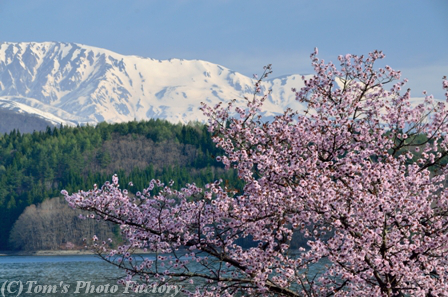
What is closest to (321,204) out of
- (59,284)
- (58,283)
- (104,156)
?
(59,284)

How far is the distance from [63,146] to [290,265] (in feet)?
511

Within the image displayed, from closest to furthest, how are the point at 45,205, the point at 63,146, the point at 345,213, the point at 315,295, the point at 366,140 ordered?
the point at 345,213 → the point at 315,295 → the point at 366,140 → the point at 45,205 → the point at 63,146

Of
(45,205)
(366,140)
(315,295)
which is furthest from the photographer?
(45,205)

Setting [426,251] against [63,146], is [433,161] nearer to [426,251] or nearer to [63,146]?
[426,251]

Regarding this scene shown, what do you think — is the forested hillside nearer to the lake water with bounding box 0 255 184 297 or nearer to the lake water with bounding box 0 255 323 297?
the lake water with bounding box 0 255 184 297

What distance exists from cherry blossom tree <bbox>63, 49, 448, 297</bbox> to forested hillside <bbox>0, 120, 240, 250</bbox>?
120m

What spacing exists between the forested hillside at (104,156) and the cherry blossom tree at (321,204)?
120 metres

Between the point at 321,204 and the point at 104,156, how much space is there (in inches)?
6019

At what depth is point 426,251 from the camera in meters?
11.3

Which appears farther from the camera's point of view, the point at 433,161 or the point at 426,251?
the point at 433,161

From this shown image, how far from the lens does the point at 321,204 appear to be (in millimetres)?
10820

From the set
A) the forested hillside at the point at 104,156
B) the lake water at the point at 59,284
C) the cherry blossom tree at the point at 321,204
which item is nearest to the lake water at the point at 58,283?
the lake water at the point at 59,284

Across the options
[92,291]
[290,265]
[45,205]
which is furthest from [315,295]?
[45,205]

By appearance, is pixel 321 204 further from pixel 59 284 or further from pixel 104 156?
pixel 104 156
